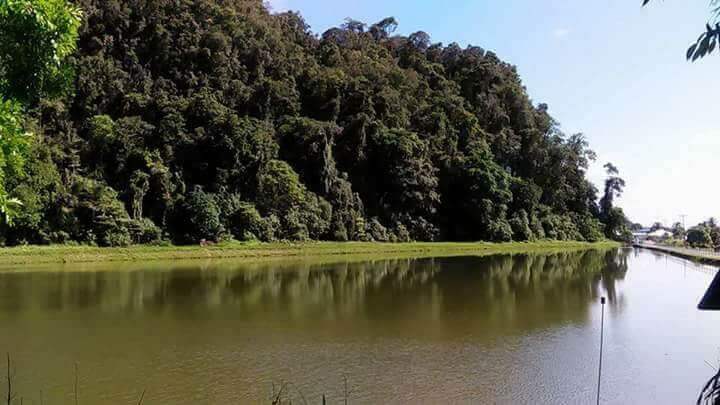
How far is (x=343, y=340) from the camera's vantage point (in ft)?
44.1

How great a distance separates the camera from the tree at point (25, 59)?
3898 millimetres

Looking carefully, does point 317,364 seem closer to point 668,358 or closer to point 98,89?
point 668,358

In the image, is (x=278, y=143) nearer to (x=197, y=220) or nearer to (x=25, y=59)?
(x=197, y=220)

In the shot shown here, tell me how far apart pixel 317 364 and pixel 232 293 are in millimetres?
10555

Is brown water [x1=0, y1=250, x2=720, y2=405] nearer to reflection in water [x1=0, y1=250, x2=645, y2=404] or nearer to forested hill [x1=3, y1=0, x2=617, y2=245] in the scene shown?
reflection in water [x1=0, y1=250, x2=645, y2=404]

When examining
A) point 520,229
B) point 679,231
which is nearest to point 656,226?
point 679,231

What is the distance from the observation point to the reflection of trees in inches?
675

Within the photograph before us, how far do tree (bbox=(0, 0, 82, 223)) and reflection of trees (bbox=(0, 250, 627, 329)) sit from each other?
12267mm

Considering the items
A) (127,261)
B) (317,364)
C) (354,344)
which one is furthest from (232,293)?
(127,261)

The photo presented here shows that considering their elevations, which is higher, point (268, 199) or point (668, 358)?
point (268, 199)

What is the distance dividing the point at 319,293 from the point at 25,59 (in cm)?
1782

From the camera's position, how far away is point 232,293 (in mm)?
21047

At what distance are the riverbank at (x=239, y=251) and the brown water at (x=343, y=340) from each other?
233 inches

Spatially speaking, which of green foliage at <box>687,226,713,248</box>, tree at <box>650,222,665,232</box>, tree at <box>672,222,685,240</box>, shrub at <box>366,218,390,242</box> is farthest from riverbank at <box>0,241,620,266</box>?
tree at <box>650,222,665,232</box>
